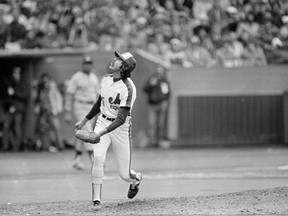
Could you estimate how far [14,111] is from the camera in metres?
22.0

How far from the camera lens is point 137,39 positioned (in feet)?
74.1

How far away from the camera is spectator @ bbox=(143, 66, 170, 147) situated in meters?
22.1

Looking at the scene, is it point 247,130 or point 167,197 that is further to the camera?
point 247,130

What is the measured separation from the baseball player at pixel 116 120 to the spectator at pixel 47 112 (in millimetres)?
11343

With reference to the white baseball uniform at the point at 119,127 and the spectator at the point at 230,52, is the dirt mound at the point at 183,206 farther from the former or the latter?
the spectator at the point at 230,52

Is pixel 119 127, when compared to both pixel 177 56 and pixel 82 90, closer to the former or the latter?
pixel 82 90

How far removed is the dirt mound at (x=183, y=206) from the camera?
9.55 meters

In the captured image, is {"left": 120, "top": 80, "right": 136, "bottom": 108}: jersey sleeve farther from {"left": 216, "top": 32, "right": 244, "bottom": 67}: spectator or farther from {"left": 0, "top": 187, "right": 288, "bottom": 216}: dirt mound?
{"left": 216, "top": 32, "right": 244, "bottom": 67}: spectator

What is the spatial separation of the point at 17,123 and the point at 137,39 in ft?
13.7

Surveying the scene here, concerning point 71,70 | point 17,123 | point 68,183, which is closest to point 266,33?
point 71,70

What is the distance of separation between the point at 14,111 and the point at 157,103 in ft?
13.3

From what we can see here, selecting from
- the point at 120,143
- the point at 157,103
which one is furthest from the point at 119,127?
the point at 157,103

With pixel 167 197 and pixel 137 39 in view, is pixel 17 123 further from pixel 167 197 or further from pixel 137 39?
pixel 167 197

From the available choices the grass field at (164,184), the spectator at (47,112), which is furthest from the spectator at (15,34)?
the grass field at (164,184)
